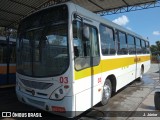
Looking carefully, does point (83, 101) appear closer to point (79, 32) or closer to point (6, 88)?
point (79, 32)

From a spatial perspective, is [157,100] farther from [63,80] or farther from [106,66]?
[63,80]

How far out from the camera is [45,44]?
6305 mm

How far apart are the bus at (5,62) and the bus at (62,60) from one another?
491 cm

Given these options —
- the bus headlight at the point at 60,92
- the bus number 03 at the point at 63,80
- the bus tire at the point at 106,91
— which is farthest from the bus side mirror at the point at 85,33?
the bus tire at the point at 106,91

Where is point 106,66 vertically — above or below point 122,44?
below

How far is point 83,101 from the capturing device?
618 cm

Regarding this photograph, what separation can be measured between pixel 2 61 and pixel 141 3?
14.0m

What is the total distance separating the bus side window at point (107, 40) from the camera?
7.73m

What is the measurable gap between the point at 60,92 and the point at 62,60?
78 centimetres

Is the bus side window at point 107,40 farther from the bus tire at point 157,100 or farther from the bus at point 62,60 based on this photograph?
the bus tire at point 157,100

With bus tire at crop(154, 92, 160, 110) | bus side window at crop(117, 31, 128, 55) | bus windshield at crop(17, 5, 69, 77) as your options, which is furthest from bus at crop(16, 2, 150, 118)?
bus side window at crop(117, 31, 128, 55)

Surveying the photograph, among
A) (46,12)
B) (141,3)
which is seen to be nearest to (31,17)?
(46,12)

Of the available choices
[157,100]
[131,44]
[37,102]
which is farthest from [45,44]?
[131,44]

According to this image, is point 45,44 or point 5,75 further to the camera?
point 5,75
